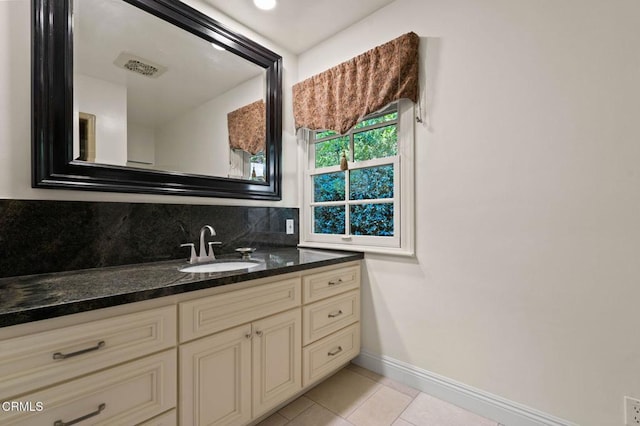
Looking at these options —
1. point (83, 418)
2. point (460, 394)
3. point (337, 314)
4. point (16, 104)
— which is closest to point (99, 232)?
point (16, 104)

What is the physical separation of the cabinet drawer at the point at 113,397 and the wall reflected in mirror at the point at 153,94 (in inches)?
39.9

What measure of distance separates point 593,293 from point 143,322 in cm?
183

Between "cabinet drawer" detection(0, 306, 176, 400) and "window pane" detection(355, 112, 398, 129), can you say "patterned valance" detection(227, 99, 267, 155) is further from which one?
"cabinet drawer" detection(0, 306, 176, 400)

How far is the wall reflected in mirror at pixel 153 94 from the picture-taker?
4.48 feet

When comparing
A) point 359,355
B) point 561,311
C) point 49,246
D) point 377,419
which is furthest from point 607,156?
point 49,246

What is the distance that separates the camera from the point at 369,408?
155 centimetres

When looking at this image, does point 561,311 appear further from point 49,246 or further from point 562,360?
point 49,246

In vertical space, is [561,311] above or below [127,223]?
below

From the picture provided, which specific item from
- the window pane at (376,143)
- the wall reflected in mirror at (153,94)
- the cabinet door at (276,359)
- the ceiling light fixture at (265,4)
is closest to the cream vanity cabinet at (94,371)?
the cabinet door at (276,359)

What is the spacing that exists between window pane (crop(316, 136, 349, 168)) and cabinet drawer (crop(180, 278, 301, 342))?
1062 mm

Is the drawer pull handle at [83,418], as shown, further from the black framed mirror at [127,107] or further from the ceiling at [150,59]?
the ceiling at [150,59]

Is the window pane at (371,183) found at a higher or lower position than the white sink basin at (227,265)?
higher

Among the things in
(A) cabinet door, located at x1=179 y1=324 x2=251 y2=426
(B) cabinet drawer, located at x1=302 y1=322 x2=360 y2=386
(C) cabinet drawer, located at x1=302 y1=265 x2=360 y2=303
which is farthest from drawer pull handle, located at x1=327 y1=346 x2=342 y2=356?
(A) cabinet door, located at x1=179 y1=324 x2=251 y2=426

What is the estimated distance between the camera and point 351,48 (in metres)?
2.05
